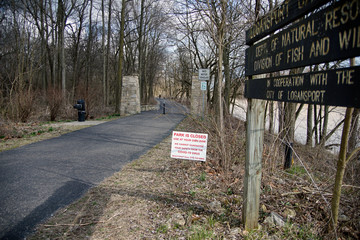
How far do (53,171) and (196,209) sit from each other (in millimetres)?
3178

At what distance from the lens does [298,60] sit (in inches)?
78.8

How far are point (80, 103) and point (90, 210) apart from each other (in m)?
11.3

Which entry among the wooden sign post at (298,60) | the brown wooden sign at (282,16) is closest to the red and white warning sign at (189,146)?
the wooden sign post at (298,60)

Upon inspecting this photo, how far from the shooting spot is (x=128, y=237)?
9.41ft

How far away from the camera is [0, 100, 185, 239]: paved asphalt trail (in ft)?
11.1

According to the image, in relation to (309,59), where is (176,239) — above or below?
below

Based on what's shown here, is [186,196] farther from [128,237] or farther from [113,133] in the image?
[113,133]

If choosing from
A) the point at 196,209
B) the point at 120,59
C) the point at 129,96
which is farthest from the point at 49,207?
the point at 120,59

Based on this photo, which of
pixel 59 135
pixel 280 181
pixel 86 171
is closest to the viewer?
pixel 280 181

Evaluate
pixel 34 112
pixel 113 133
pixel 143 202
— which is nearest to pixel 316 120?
pixel 113 133

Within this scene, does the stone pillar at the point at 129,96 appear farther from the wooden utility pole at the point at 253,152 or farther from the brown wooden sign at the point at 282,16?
the wooden utility pole at the point at 253,152

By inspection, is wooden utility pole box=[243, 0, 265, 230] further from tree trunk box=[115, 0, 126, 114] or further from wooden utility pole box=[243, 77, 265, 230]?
tree trunk box=[115, 0, 126, 114]

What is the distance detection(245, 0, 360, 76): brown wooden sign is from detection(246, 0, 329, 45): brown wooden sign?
0.10 m

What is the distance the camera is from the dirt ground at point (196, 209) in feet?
9.58
